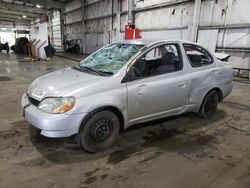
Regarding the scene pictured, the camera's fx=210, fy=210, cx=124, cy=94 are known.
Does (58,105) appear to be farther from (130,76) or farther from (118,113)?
(130,76)

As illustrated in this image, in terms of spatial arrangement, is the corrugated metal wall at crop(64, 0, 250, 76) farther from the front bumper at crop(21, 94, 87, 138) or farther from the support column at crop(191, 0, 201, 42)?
the front bumper at crop(21, 94, 87, 138)

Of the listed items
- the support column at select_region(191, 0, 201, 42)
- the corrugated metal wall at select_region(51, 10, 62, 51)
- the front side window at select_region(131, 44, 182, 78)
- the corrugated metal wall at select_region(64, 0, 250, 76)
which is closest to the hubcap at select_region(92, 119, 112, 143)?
the front side window at select_region(131, 44, 182, 78)

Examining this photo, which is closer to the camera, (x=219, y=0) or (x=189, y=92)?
(x=189, y=92)

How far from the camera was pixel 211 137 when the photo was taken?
3.11 meters

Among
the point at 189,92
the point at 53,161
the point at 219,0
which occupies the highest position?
the point at 219,0

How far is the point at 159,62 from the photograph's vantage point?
3252 millimetres

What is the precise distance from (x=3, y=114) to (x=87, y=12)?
16483mm

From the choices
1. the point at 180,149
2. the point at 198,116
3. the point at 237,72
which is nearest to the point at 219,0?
the point at 237,72

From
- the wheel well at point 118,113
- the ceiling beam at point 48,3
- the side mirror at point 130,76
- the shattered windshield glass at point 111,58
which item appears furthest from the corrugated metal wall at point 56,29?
the wheel well at point 118,113

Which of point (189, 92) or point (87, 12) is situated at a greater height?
point (87, 12)

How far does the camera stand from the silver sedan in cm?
231

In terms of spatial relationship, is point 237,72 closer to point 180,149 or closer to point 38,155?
point 180,149

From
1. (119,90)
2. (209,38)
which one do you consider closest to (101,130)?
(119,90)

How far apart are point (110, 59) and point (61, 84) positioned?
2.85 ft
